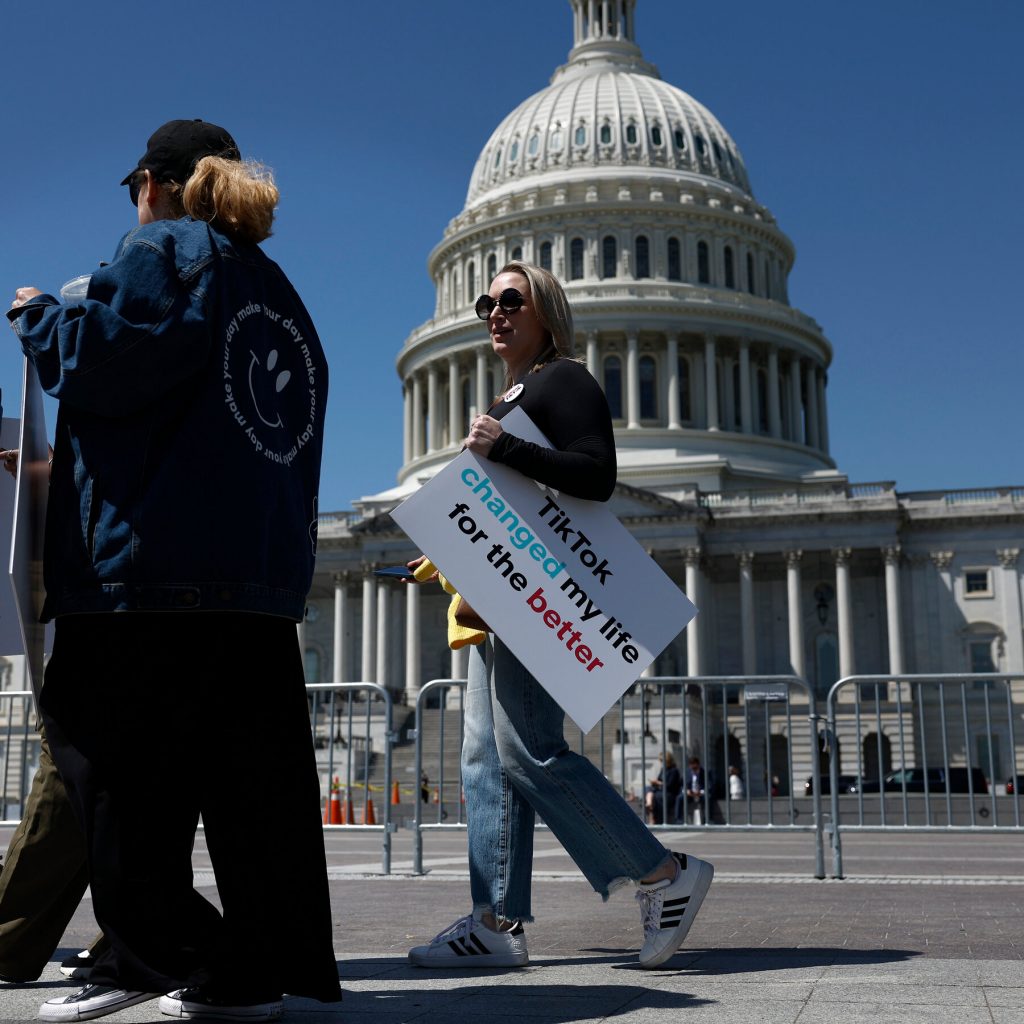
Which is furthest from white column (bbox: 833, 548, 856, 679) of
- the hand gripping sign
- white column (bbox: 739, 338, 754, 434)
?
the hand gripping sign

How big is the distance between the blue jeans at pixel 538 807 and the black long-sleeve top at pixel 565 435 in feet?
2.33

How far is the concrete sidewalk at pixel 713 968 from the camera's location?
3.92m

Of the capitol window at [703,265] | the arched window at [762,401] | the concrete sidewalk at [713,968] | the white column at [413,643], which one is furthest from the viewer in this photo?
the capitol window at [703,265]

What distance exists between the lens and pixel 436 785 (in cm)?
1542

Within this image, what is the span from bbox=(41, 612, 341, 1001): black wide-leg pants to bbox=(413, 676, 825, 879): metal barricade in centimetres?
780

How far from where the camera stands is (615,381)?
71.6 m

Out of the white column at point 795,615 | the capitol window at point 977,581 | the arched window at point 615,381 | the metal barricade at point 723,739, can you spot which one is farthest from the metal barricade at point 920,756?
the arched window at point 615,381

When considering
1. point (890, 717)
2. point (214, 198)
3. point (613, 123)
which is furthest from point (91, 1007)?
point (613, 123)

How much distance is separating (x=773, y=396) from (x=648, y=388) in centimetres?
670

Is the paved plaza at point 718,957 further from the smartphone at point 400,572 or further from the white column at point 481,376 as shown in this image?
the white column at point 481,376

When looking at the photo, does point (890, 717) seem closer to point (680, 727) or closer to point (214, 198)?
point (680, 727)

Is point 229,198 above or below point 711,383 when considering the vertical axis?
below

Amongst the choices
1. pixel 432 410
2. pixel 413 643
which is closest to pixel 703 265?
pixel 432 410

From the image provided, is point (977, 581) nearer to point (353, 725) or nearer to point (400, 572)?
point (353, 725)
